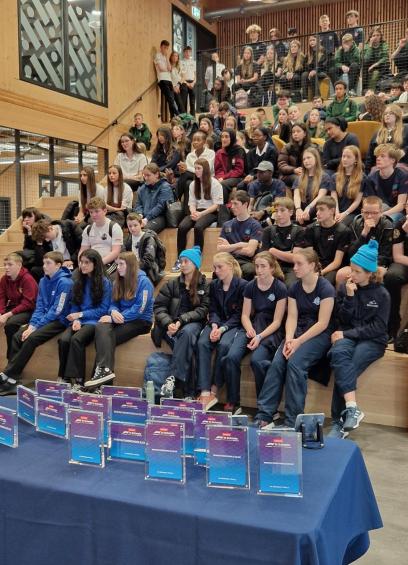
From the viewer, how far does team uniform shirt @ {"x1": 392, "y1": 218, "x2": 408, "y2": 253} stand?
4.61m

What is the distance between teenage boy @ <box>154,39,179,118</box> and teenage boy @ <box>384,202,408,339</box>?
27.3 ft

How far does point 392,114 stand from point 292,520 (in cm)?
520

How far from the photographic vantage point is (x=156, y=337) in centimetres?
473

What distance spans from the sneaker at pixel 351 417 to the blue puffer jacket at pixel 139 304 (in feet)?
6.32

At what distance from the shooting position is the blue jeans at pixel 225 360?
416 cm

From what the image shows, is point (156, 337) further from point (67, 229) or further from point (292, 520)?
point (292, 520)

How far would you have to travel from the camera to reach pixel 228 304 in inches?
177

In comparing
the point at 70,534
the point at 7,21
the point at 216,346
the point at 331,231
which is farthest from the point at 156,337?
the point at 7,21

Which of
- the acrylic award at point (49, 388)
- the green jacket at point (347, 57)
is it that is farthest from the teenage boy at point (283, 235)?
the green jacket at point (347, 57)

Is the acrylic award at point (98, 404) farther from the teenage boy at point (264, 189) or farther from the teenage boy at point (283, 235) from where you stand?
the teenage boy at point (264, 189)

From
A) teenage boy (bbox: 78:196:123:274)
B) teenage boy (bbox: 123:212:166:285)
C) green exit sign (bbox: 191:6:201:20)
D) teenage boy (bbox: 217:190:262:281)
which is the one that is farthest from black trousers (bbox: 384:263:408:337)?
green exit sign (bbox: 191:6:201:20)

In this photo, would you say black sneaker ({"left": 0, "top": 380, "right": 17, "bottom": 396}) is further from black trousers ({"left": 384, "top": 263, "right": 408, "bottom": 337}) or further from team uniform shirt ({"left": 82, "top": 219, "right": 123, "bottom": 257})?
black trousers ({"left": 384, "top": 263, "right": 408, "bottom": 337})

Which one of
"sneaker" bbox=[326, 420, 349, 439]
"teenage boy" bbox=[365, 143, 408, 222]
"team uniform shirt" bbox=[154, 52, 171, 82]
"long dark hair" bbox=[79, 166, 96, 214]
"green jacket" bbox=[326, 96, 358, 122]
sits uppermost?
"team uniform shirt" bbox=[154, 52, 171, 82]

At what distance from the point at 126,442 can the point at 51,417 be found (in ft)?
1.34
